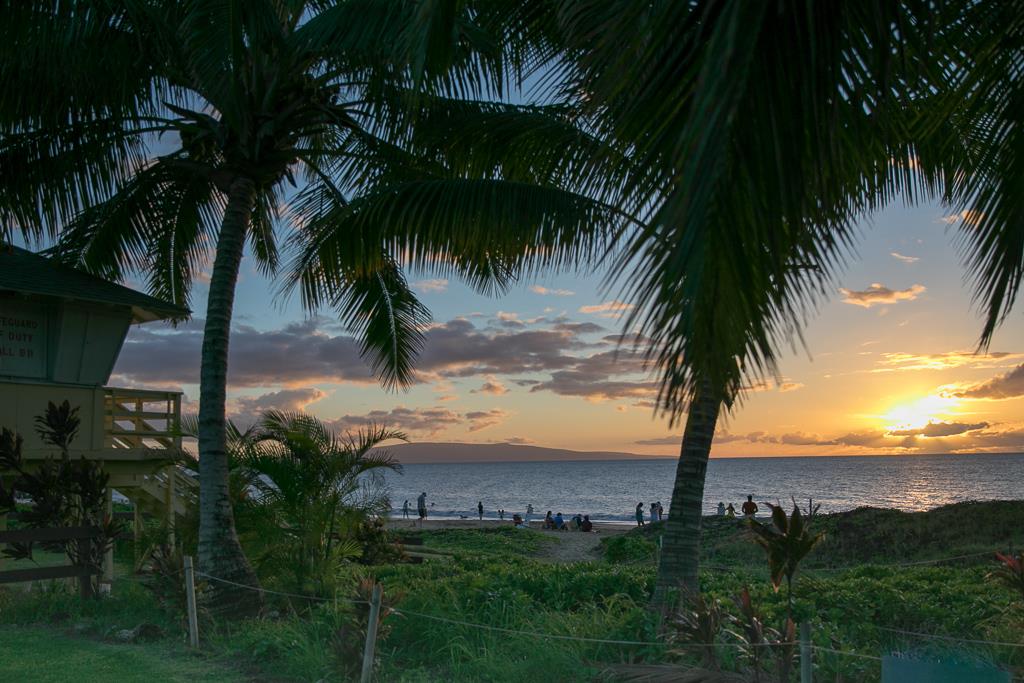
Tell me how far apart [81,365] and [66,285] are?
1.39 m

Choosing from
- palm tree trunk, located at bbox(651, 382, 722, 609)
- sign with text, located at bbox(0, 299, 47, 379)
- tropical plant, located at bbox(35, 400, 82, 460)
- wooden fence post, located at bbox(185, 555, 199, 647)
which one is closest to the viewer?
palm tree trunk, located at bbox(651, 382, 722, 609)

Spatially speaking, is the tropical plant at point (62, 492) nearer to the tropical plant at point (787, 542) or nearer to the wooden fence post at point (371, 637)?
the wooden fence post at point (371, 637)

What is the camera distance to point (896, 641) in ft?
27.9

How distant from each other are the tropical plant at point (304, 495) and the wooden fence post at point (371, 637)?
14.1ft

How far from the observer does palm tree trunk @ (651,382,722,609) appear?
870cm

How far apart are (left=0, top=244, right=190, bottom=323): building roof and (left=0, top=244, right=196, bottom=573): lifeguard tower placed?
0.05 feet

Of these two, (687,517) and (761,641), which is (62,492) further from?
(761,641)

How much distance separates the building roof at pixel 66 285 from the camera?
1384 cm

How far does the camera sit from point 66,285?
14.4m

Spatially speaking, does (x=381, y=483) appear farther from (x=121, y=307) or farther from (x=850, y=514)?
(x=850, y=514)

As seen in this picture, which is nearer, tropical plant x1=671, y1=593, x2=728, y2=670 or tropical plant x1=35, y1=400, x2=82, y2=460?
tropical plant x1=671, y1=593, x2=728, y2=670

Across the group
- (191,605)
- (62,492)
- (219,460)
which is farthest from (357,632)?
(62,492)

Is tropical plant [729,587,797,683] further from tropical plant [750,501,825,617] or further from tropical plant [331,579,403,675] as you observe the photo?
tropical plant [331,579,403,675]

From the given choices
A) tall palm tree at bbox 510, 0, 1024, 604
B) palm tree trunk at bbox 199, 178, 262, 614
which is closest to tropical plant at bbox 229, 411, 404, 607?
palm tree trunk at bbox 199, 178, 262, 614
